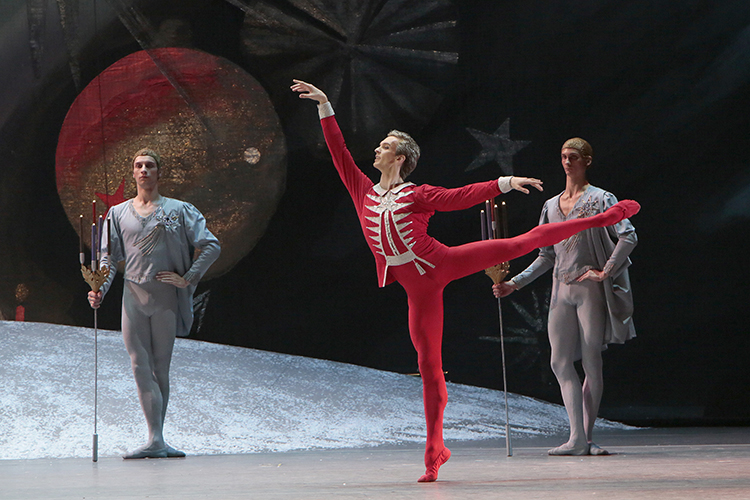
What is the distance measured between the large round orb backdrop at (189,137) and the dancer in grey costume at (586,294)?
258 cm

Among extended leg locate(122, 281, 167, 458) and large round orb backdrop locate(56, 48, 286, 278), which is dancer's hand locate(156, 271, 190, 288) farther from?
large round orb backdrop locate(56, 48, 286, 278)

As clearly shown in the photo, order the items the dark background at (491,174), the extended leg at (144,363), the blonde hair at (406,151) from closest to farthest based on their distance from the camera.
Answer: the blonde hair at (406,151) < the extended leg at (144,363) < the dark background at (491,174)

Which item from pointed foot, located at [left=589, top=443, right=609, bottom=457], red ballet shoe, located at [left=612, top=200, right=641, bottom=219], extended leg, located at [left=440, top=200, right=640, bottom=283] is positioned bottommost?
pointed foot, located at [left=589, top=443, right=609, bottom=457]

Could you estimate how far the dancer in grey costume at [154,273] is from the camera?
4.21 m

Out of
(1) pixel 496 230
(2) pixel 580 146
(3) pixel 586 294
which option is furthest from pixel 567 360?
(2) pixel 580 146

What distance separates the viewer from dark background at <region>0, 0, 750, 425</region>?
5672 mm

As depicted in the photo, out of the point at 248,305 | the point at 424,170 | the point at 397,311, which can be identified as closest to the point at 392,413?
the point at 397,311

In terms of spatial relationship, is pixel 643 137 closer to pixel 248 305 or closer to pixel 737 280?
pixel 737 280

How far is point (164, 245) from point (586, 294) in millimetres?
2165

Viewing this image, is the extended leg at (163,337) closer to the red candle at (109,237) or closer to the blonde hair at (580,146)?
the red candle at (109,237)

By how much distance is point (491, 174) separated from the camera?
5.90 meters

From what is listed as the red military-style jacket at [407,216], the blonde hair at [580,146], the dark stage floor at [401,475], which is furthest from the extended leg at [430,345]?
the blonde hair at [580,146]

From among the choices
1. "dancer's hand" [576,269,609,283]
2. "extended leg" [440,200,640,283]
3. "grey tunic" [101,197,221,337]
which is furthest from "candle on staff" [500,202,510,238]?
"grey tunic" [101,197,221,337]

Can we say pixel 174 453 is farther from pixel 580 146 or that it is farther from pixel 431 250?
pixel 580 146
